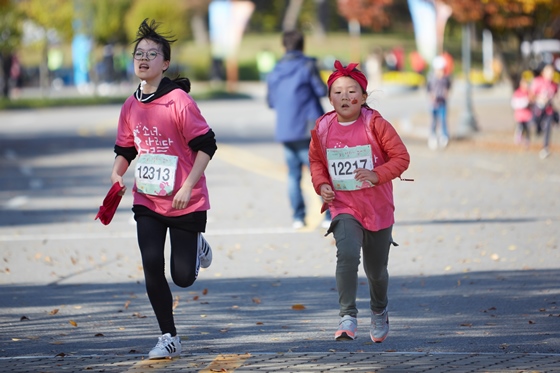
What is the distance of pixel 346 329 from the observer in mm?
6555

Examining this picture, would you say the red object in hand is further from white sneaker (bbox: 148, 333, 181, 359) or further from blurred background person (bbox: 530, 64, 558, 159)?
blurred background person (bbox: 530, 64, 558, 159)

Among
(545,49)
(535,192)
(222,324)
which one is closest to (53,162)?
(535,192)

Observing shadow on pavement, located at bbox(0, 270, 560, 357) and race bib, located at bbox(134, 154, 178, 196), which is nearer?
race bib, located at bbox(134, 154, 178, 196)

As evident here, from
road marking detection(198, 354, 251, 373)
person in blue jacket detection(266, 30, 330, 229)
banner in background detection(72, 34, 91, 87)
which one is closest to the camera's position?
road marking detection(198, 354, 251, 373)

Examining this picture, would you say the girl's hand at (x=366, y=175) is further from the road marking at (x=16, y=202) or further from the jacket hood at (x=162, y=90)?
the road marking at (x=16, y=202)

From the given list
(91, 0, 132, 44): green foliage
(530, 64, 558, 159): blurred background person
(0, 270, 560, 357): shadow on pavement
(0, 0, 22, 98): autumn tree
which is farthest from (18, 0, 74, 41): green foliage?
(0, 270, 560, 357): shadow on pavement

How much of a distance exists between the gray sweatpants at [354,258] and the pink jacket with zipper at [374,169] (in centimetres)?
7

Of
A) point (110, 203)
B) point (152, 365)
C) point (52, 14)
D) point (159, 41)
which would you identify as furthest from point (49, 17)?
point (152, 365)

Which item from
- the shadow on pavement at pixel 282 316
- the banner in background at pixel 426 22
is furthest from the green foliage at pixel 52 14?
the shadow on pavement at pixel 282 316

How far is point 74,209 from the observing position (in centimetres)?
1538

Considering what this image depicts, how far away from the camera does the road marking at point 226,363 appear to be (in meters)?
5.92

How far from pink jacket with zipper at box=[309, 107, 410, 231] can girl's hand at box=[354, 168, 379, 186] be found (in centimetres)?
3

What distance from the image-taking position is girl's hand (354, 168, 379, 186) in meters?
6.50

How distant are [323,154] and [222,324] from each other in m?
1.55
